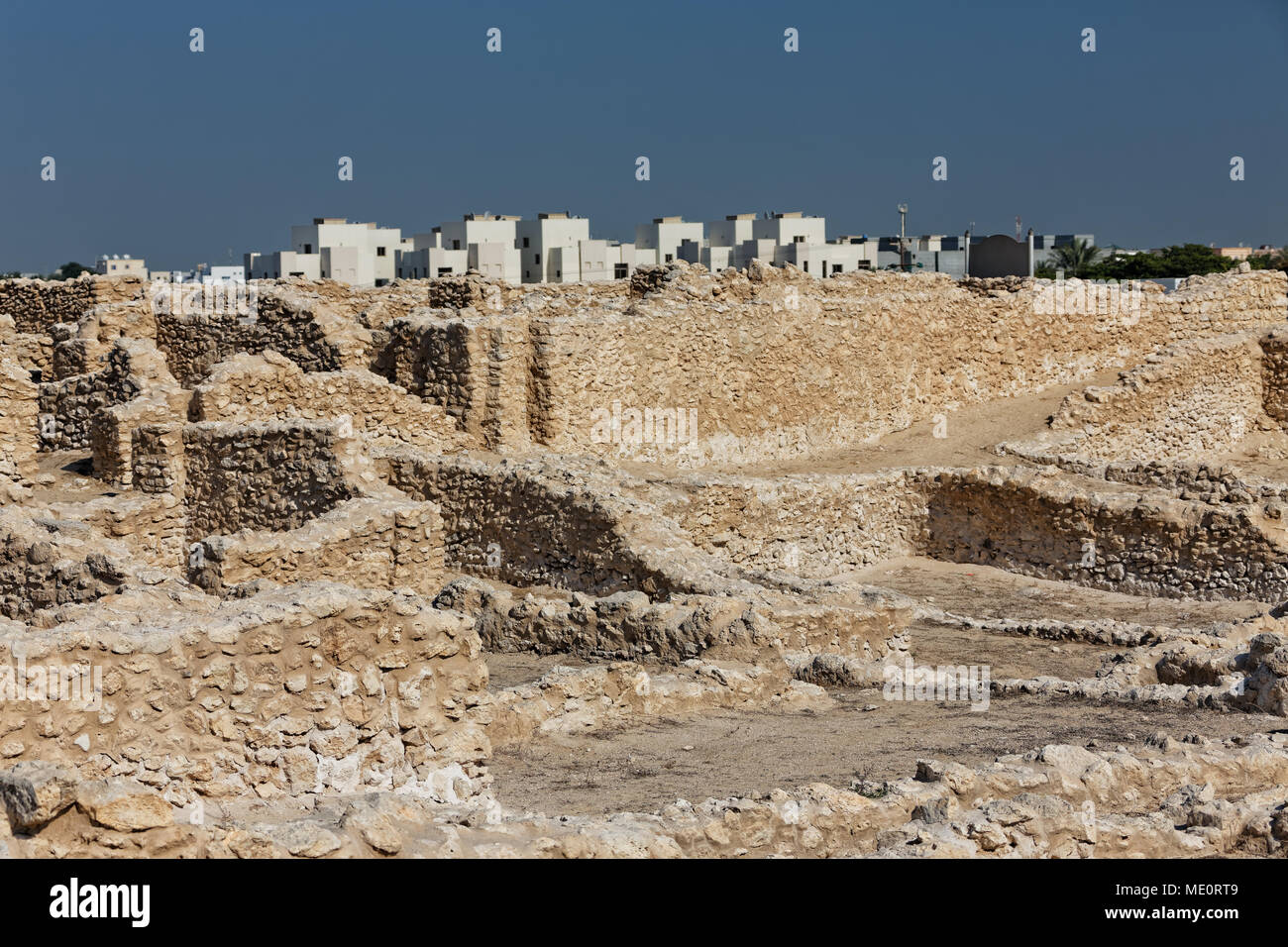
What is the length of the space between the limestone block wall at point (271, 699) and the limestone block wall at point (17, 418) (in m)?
7.67

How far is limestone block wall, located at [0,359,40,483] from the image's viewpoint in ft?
50.1

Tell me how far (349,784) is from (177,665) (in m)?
1.04

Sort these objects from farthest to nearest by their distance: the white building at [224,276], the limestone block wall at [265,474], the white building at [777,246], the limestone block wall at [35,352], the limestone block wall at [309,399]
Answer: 1. the white building at [777,246]
2. the white building at [224,276]
3. the limestone block wall at [35,352]
4. the limestone block wall at [309,399]
5. the limestone block wall at [265,474]

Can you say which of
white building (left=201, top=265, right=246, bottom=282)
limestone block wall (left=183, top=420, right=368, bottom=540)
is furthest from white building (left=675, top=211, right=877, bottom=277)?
limestone block wall (left=183, top=420, right=368, bottom=540)

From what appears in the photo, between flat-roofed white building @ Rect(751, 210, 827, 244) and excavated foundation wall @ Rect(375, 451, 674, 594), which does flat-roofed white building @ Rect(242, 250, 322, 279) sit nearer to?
flat-roofed white building @ Rect(751, 210, 827, 244)

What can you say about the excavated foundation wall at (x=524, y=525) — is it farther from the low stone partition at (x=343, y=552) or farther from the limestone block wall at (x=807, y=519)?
the limestone block wall at (x=807, y=519)

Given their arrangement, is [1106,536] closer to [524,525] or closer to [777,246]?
[524,525]

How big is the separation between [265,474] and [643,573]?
3.55 m

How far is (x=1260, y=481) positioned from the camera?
1750 cm

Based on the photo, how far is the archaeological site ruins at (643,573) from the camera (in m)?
6.80

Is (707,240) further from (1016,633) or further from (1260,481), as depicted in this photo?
(1016,633)

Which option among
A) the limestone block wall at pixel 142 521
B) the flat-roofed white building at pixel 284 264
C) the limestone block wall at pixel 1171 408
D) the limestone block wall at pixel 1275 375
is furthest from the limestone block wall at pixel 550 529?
the flat-roofed white building at pixel 284 264

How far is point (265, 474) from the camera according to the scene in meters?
13.9

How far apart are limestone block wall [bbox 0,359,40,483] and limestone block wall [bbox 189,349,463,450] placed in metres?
1.68
